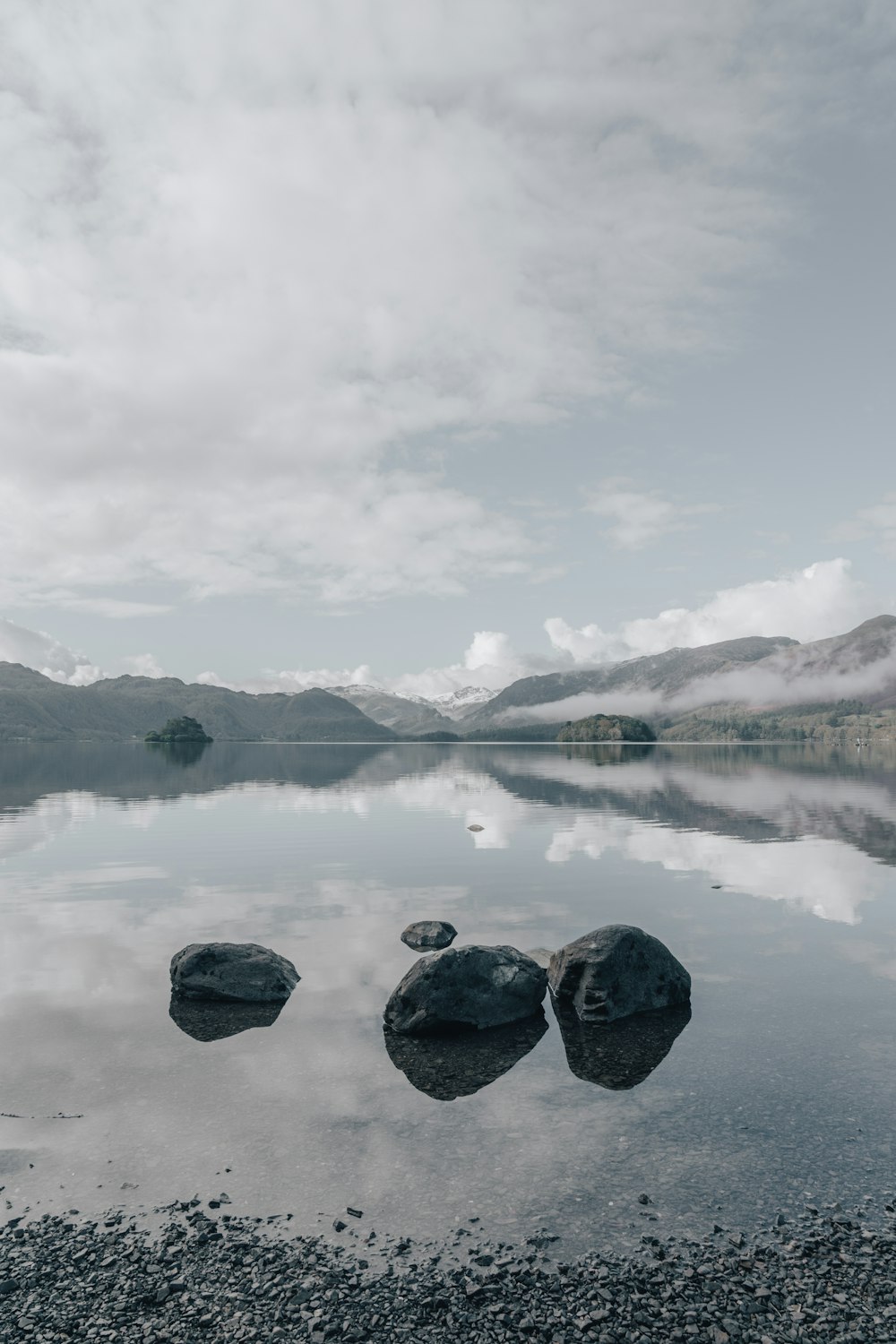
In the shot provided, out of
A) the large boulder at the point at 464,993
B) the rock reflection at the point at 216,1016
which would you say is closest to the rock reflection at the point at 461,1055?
the large boulder at the point at 464,993

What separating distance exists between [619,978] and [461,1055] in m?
6.99

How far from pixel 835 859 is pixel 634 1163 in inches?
1809

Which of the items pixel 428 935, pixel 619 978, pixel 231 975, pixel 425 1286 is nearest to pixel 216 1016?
pixel 231 975

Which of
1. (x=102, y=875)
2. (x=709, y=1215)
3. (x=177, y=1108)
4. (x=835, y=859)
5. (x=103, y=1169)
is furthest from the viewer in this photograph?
(x=835, y=859)

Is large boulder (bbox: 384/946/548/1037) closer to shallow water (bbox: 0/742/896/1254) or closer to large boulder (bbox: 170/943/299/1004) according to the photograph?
shallow water (bbox: 0/742/896/1254)

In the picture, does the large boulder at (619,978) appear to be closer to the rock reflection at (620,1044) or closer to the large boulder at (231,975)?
the rock reflection at (620,1044)

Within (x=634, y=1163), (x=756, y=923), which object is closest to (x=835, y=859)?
(x=756, y=923)

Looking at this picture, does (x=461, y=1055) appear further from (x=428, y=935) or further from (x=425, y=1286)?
(x=428, y=935)

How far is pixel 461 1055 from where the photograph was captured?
23.7 m

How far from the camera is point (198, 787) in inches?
5079

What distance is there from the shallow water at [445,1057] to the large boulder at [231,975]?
846 mm

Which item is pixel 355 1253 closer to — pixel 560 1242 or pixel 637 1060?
pixel 560 1242

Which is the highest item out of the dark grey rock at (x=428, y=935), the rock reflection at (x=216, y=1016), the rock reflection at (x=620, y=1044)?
the dark grey rock at (x=428, y=935)

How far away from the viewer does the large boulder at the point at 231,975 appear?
2845 centimetres
